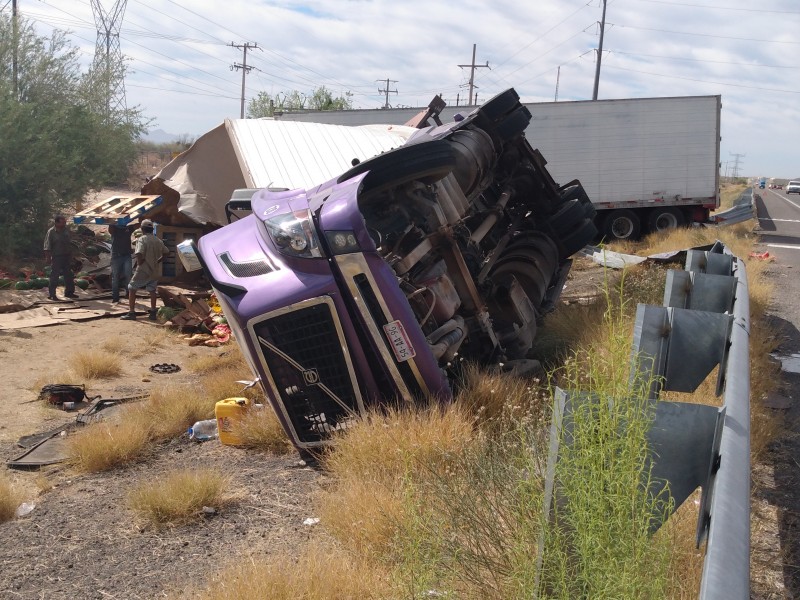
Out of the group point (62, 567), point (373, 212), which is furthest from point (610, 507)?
point (373, 212)

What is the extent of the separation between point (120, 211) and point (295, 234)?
10863 mm

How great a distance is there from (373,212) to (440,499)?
2.90 m

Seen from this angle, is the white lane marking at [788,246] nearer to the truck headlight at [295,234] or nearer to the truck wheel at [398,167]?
the truck wheel at [398,167]

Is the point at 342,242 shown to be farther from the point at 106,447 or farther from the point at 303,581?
the point at 303,581

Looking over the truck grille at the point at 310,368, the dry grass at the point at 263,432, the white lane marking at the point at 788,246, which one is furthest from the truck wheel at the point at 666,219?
the truck grille at the point at 310,368

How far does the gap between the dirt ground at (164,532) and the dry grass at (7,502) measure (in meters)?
0.13

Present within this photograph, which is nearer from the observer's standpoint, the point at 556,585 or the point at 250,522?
the point at 556,585

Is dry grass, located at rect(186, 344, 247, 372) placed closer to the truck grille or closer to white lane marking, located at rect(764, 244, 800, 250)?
the truck grille

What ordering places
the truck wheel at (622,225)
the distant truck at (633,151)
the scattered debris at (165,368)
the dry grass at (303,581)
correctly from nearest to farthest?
1. the dry grass at (303,581)
2. the scattered debris at (165,368)
3. the distant truck at (633,151)
4. the truck wheel at (622,225)

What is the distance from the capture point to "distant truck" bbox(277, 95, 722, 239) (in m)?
24.1

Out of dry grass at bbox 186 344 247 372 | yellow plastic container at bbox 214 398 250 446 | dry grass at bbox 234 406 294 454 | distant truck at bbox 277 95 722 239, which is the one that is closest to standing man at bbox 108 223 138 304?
dry grass at bbox 186 344 247 372

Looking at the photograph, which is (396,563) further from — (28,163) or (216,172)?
(28,163)

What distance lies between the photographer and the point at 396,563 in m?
3.40

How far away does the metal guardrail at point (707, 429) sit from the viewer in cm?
199
